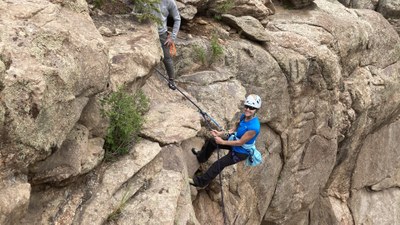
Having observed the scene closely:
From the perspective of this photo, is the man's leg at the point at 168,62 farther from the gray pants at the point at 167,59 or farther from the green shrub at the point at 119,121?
the green shrub at the point at 119,121

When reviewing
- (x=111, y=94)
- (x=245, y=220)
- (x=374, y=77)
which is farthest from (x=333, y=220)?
(x=111, y=94)

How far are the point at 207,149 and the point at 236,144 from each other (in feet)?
3.93

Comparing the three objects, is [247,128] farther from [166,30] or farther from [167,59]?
[166,30]

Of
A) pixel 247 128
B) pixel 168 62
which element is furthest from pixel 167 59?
pixel 247 128

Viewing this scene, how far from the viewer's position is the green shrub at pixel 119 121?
27.1 ft

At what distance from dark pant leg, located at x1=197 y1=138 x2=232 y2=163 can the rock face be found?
0.80 ft

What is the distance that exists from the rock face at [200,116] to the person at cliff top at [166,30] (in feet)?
1.06

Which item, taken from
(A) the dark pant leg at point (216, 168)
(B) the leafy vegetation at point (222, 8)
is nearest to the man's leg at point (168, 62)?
(A) the dark pant leg at point (216, 168)

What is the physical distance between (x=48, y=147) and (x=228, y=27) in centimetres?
1050

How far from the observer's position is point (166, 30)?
37.9 feet

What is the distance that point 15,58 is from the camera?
6.16m

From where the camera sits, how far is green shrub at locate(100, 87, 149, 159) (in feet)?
27.1

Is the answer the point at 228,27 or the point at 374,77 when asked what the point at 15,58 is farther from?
the point at 374,77

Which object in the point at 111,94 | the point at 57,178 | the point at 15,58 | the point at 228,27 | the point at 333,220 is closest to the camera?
the point at 15,58
